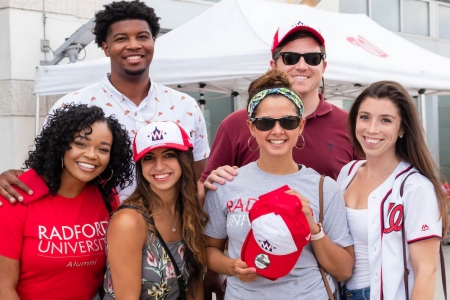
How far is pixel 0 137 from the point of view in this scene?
672cm

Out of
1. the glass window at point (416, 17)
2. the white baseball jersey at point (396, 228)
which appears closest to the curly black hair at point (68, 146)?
the white baseball jersey at point (396, 228)

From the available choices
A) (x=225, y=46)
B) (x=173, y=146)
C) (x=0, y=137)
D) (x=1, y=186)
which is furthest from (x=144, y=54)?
(x=0, y=137)

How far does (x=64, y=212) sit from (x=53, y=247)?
0.17 metres

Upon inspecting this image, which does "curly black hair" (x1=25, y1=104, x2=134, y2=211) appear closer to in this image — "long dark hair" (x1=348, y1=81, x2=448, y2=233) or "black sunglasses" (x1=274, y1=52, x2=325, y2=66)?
"black sunglasses" (x1=274, y1=52, x2=325, y2=66)

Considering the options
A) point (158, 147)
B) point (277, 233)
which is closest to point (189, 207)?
point (158, 147)

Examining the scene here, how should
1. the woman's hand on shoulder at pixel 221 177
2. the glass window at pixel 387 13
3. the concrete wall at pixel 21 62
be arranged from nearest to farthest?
1. the woman's hand on shoulder at pixel 221 177
2. the concrete wall at pixel 21 62
3. the glass window at pixel 387 13

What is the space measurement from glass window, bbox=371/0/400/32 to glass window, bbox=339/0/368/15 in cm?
24

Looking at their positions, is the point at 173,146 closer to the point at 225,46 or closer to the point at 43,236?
the point at 43,236

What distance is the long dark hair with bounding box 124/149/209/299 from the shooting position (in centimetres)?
254

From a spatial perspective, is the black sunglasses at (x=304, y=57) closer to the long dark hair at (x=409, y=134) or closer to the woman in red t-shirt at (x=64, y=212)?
the long dark hair at (x=409, y=134)

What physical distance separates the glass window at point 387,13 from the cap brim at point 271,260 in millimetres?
9974

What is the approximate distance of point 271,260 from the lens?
2.22m

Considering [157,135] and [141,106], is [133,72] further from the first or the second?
[157,135]

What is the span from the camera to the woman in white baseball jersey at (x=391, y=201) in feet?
A: 7.61
